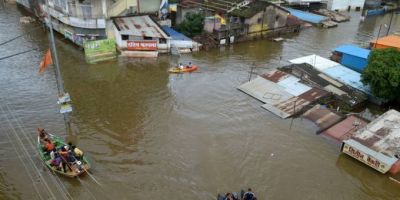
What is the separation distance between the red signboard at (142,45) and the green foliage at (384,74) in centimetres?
2410

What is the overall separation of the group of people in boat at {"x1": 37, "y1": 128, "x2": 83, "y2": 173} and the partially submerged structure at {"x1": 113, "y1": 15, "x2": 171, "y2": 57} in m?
21.0

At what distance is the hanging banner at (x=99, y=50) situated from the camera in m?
41.3

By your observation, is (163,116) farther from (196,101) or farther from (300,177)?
(300,177)

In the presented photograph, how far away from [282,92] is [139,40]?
1942cm

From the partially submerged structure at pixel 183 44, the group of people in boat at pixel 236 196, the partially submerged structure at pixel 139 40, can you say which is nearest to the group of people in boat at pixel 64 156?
the group of people in boat at pixel 236 196

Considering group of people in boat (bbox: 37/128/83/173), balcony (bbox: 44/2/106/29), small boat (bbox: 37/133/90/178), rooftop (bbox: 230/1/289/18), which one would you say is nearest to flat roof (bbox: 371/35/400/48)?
rooftop (bbox: 230/1/289/18)

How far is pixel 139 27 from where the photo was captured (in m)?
45.8

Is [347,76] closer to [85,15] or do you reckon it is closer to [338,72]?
[338,72]

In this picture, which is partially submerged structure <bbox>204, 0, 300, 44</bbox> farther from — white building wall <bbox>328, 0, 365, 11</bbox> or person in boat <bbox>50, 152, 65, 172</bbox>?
person in boat <bbox>50, 152, 65, 172</bbox>

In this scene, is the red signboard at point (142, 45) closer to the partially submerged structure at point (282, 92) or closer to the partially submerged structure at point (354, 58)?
the partially submerged structure at point (282, 92)

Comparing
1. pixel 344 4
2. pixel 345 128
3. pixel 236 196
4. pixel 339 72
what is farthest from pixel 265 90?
pixel 344 4

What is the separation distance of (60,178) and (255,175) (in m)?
13.3

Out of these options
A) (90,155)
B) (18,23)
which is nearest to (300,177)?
(90,155)

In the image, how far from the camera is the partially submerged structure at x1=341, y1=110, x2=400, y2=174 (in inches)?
969
